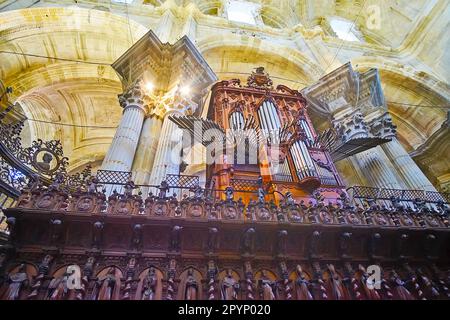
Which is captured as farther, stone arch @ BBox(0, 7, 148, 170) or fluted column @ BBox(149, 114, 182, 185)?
stone arch @ BBox(0, 7, 148, 170)

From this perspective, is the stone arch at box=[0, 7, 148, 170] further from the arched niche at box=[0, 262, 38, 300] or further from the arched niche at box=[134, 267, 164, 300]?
the arched niche at box=[134, 267, 164, 300]

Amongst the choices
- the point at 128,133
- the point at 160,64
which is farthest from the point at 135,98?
the point at 160,64

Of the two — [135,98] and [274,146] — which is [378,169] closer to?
[274,146]

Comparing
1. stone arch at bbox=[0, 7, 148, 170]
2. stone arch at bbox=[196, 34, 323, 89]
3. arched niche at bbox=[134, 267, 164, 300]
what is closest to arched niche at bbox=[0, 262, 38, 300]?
arched niche at bbox=[134, 267, 164, 300]

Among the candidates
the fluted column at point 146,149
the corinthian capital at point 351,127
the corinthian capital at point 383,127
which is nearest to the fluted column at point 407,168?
the corinthian capital at point 383,127

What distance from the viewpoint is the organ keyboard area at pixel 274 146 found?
163 inches

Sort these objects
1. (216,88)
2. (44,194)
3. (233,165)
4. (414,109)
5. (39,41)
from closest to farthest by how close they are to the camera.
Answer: (44,194) → (233,165) → (216,88) → (39,41) → (414,109)

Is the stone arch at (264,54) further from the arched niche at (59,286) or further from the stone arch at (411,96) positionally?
the arched niche at (59,286)

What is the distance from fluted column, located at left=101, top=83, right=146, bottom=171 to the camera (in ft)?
14.0

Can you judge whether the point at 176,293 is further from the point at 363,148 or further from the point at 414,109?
the point at 414,109

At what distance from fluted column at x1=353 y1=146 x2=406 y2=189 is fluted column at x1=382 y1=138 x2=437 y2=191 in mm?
148
